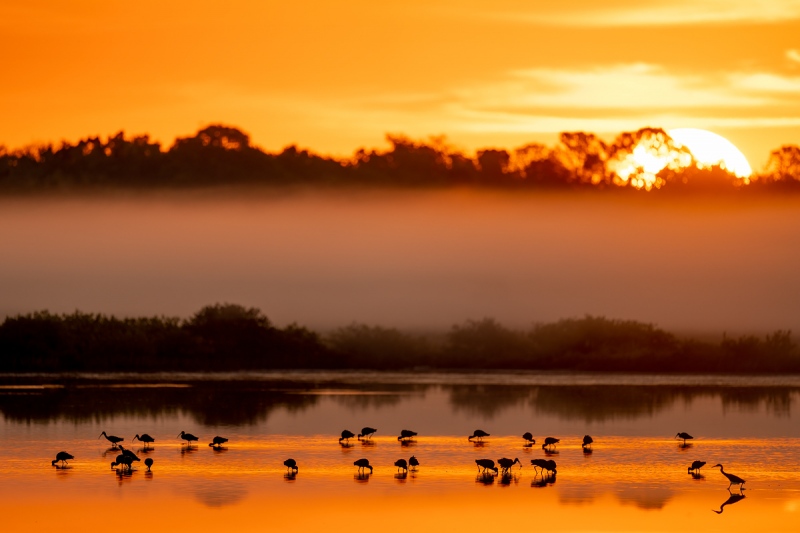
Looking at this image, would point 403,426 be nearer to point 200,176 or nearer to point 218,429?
point 218,429

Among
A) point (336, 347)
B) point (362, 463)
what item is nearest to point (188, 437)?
point (362, 463)

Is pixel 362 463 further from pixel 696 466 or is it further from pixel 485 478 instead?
pixel 696 466

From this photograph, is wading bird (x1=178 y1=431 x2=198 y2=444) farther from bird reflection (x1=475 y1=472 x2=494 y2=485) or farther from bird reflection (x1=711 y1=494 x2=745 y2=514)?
bird reflection (x1=711 y1=494 x2=745 y2=514)

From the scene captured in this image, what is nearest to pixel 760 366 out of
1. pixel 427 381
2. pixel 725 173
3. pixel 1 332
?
pixel 427 381

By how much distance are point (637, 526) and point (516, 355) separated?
1899 inches

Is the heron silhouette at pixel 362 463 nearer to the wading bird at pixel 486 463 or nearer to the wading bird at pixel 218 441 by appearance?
the wading bird at pixel 486 463

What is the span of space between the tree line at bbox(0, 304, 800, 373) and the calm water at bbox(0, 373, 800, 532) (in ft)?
33.3

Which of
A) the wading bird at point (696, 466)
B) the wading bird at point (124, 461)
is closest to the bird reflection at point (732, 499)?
the wading bird at point (696, 466)

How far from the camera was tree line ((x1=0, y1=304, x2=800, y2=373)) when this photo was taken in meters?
61.8

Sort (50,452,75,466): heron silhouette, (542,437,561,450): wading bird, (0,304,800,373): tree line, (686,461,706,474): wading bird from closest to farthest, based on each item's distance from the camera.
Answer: (50,452,75,466): heron silhouette < (686,461,706,474): wading bird < (542,437,561,450): wading bird < (0,304,800,373): tree line

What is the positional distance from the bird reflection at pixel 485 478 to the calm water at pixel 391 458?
0.09 m

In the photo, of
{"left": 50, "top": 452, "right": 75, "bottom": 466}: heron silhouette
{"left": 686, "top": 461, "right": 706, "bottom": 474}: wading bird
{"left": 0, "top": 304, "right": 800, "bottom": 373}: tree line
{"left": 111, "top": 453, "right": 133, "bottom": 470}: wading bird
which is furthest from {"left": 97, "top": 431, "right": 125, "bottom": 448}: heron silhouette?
{"left": 0, "top": 304, "right": 800, "bottom": 373}: tree line

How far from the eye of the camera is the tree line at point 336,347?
6184 cm

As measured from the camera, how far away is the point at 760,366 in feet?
219
